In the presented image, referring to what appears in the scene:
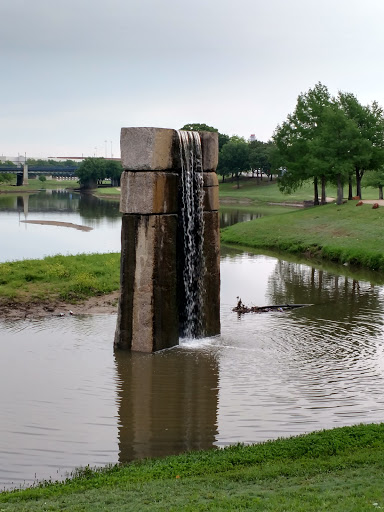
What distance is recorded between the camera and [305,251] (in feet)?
173

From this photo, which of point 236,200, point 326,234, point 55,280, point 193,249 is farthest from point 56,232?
point 236,200

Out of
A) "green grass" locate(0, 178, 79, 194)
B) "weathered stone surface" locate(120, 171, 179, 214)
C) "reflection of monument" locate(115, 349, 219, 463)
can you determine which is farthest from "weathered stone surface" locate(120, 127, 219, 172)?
"green grass" locate(0, 178, 79, 194)

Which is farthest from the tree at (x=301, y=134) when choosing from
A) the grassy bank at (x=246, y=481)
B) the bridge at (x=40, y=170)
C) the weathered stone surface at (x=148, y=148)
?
the bridge at (x=40, y=170)

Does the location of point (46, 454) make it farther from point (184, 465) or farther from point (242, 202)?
point (242, 202)

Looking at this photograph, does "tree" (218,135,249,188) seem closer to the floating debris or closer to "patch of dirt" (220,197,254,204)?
"patch of dirt" (220,197,254,204)

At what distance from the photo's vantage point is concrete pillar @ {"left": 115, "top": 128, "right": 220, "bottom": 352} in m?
22.0

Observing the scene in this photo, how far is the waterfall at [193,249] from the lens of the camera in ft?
78.7

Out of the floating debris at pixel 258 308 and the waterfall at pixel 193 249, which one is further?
the floating debris at pixel 258 308

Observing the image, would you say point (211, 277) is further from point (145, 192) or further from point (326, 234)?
point (326, 234)

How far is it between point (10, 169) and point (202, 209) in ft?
503

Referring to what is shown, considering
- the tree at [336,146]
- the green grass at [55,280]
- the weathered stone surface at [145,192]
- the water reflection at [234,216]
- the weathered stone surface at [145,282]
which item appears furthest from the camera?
the water reflection at [234,216]

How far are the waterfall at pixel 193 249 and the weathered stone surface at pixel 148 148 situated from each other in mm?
1570

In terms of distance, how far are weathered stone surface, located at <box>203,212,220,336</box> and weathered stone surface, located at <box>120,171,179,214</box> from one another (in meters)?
2.48

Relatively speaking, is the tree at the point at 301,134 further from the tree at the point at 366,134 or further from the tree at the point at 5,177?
the tree at the point at 5,177
